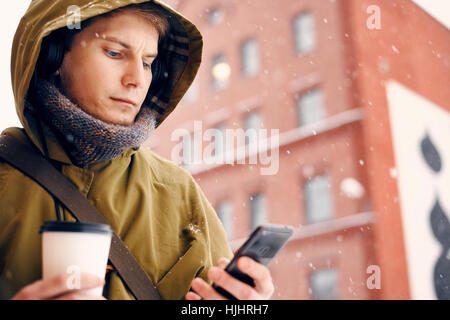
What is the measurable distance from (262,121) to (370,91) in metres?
3.50

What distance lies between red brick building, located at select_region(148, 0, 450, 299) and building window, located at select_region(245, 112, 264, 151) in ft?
0.21

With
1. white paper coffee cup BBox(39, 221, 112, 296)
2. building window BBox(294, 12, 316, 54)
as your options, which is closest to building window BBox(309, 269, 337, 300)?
building window BBox(294, 12, 316, 54)

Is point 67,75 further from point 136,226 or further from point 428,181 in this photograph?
point 428,181

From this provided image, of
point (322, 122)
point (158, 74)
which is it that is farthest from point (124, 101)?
point (322, 122)

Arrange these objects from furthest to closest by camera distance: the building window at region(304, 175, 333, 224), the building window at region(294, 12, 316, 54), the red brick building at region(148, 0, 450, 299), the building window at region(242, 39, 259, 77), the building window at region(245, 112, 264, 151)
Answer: the building window at region(242, 39, 259, 77)
the building window at region(245, 112, 264, 151)
the building window at region(294, 12, 316, 54)
the building window at region(304, 175, 333, 224)
the red brick building at region(148, 0, 450, 299)

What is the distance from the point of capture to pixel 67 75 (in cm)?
166

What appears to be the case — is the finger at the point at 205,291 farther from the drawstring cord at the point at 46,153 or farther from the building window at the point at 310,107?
the building window at the point at 310,107

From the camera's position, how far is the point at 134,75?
1600 mm

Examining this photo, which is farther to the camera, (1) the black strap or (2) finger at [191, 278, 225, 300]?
(1) the black strap

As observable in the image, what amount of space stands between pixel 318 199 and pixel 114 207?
42.5 feet

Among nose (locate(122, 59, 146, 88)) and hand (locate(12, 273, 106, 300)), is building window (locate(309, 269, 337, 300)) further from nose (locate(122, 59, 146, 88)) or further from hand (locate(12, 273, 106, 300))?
hand (locate(12, 273, 106, 300))

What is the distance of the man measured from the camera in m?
1.45

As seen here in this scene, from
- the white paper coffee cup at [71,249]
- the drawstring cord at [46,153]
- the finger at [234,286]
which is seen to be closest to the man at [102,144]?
the drawstring cord at [46,153]

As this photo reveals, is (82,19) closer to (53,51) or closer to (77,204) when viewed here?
(53,51)
